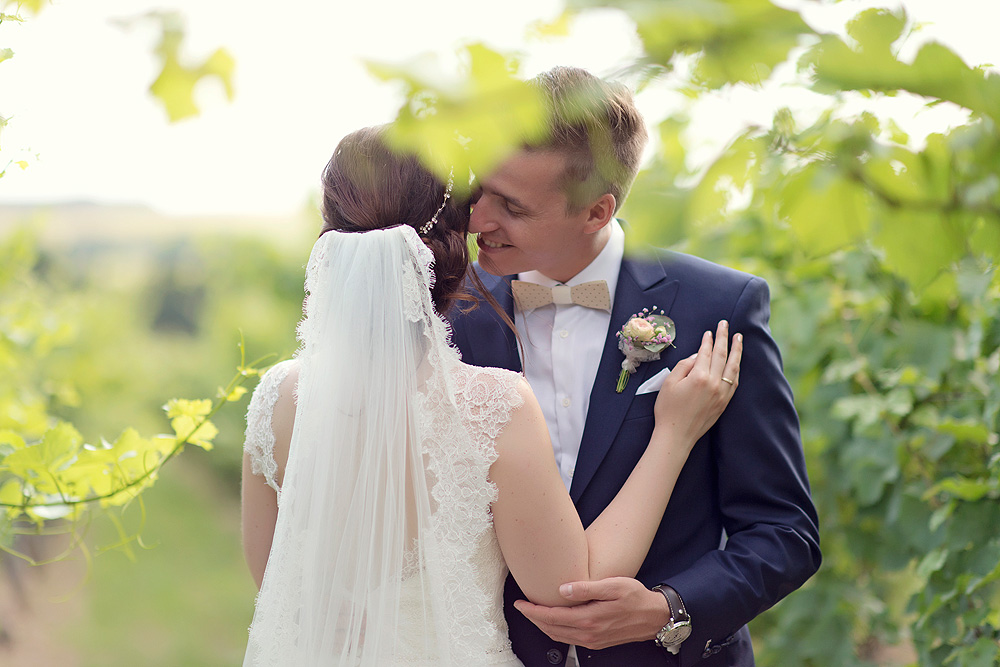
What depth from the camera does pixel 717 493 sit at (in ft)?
7.85

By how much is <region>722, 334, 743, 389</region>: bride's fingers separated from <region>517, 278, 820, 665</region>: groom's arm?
5 centimetres

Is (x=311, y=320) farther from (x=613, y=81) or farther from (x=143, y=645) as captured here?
(x=143, y=645)

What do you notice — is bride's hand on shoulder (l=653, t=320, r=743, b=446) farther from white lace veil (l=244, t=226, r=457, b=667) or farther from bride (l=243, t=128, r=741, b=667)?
white lace veil (l=244, t=226, r=457, b=667)

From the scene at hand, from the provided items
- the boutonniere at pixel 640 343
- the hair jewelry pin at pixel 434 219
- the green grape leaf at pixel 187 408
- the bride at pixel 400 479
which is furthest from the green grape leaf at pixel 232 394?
the boutonniere at pixel 640 343

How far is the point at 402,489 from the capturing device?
6.36 feet

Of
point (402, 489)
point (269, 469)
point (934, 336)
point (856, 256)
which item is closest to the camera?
point (402, 489)

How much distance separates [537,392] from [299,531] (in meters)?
0.85

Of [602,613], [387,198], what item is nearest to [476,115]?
[387,198]

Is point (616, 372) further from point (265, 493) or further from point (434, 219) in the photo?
point (265, 493)

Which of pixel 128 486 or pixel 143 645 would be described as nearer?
pixel 128 486

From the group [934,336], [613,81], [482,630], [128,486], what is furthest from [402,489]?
[934,336]

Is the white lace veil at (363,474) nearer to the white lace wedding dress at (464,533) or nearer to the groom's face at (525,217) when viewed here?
the white lace wedding dress at (464,533)

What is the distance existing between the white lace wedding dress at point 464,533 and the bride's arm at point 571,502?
4cm

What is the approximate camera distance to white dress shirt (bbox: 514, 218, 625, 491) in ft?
7.98
